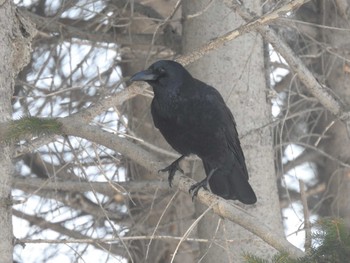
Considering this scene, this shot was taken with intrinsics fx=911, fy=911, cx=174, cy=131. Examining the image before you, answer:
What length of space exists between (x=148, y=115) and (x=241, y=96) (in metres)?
1.81

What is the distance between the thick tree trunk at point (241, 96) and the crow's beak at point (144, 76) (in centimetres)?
53

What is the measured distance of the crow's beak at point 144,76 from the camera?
Answer: 4443mm

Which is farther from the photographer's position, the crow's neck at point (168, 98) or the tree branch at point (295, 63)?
the crow's neck at point (168, 98)

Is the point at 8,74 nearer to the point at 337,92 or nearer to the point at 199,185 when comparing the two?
the point at 199,185

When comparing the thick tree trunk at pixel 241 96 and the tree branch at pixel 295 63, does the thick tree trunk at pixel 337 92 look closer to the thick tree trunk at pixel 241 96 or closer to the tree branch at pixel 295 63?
the thick tree trunk at pixel 241 96

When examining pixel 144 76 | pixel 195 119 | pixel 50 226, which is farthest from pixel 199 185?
pixel 50 226

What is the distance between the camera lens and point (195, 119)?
4.69 metres

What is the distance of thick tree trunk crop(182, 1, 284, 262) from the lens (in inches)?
196

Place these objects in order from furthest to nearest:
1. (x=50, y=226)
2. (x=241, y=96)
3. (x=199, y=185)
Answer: (x=50, y=226)
(x=241, y=96)
(x=199, y=185)

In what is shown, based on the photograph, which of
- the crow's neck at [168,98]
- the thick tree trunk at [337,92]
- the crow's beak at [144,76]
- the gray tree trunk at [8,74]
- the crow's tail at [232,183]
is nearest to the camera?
the gray tree trunk at [8,74]

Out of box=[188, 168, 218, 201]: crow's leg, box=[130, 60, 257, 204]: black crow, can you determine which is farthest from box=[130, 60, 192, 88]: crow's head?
box=[188, 168, 218, 201]: crow's leg

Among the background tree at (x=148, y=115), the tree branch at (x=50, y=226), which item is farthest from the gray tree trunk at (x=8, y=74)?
the tree branch at (x=50, y=226)

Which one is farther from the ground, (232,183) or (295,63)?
(295,63)

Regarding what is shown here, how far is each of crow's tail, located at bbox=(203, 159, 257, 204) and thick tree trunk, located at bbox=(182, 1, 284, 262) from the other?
16 centimetres
